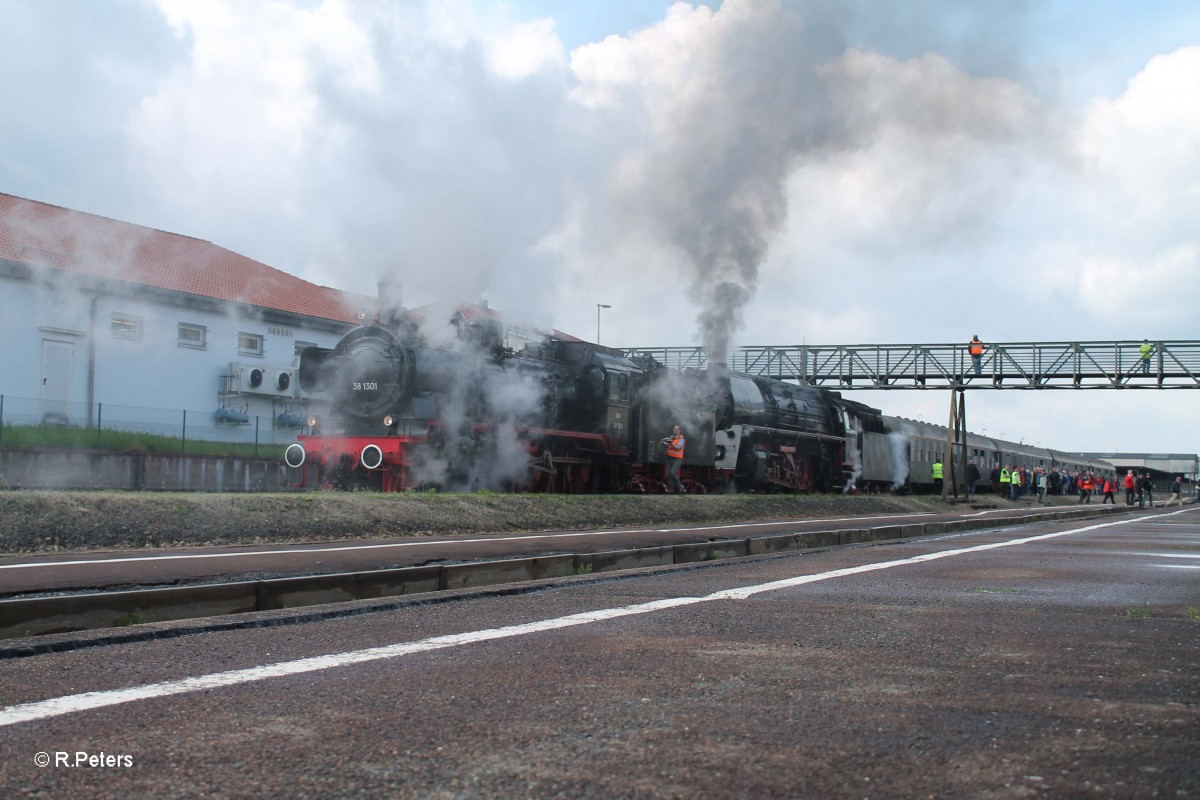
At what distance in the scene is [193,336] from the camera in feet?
102

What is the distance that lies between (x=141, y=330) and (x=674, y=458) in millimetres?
14345

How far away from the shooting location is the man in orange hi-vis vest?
24859 mm

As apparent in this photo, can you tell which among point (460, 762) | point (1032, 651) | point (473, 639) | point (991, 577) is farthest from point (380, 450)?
point (460, 762)

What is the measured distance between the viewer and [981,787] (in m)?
3.14

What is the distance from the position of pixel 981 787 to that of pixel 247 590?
5.55 metres

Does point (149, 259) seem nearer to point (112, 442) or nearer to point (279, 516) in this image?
point (112, 442)

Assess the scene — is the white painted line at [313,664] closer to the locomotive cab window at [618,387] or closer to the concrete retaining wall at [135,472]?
the concrete retaining wall at [135,472]

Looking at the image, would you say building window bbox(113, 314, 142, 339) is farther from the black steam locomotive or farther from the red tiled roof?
the black steam locomotive

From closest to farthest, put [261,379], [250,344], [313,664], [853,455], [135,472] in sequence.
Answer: [313,664] → [135,472] → [261,379] → [250,344] → [853,455]

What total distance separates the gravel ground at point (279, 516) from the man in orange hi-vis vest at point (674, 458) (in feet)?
11.9

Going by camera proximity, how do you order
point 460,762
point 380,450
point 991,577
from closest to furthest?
point 460,762 < point 991,577 < point 380,450

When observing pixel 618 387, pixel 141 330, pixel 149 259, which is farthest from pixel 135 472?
pixel 618 387

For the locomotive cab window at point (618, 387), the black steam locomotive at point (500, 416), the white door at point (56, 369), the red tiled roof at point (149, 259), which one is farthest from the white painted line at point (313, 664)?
the white door at point (56, 369)

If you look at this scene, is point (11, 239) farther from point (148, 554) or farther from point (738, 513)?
point (738, 513)
